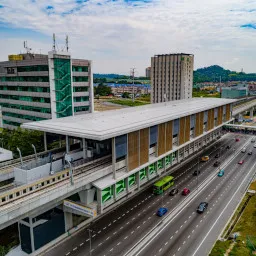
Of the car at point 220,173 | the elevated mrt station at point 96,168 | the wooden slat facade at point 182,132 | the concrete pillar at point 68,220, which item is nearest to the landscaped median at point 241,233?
the car at point 220,173

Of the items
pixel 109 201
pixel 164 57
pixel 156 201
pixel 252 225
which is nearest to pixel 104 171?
pixel 109 201

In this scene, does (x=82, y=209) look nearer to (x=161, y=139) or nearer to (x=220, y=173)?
(x=161, y=139)

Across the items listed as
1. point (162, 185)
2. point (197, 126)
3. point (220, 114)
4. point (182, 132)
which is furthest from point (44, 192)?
point (220, 114)

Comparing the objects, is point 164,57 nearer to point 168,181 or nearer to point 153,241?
point 168,181

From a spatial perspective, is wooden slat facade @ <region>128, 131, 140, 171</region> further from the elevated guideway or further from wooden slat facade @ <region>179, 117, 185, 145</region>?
wooden slat facade @ <region>179, 117, 185, 145</region>

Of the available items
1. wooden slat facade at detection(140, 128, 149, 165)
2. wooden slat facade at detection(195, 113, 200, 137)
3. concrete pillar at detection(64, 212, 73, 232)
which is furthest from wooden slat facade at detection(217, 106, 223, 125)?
concrete pillar at detection(64, 212, 73, 232)

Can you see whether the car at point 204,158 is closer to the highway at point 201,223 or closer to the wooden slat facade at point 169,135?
the highway at point 201,223
